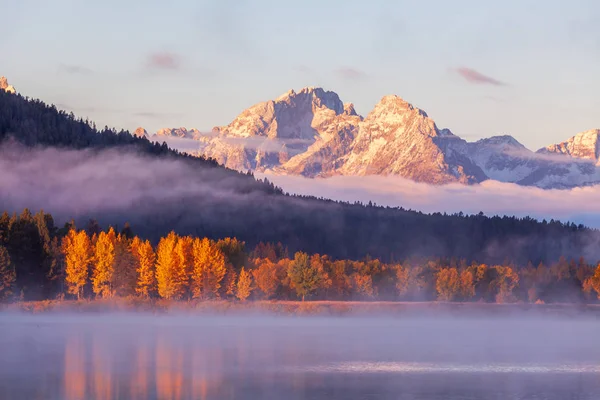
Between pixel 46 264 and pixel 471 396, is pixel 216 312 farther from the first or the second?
pixel 471 396

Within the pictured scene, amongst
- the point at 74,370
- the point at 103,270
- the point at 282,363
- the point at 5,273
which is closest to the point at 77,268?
the point at 103,270

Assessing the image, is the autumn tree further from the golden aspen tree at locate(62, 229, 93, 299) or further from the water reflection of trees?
the water reflection of trees

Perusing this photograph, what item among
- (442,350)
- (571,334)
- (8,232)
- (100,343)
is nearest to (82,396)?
(100,343)

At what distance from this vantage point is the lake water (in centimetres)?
7421

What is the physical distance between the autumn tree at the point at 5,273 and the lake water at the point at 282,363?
21.5 meters

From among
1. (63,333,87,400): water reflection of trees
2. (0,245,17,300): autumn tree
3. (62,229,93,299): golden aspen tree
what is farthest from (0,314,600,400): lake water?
(62,229,93,299): golden aspen tree

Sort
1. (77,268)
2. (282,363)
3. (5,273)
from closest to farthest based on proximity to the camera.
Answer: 1. (282,363)
2. (5,273)
3. (77,268)

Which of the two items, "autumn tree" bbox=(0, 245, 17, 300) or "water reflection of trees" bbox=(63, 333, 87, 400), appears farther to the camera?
"autumn tree" bbox=(0, 245, 17, 300)

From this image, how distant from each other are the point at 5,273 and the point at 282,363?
9314cm

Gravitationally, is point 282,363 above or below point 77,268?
below

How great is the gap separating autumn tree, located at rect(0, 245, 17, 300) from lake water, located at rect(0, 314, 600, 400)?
70.4ft

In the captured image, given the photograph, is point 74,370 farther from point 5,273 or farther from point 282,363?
point 5,273

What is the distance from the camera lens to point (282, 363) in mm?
95875

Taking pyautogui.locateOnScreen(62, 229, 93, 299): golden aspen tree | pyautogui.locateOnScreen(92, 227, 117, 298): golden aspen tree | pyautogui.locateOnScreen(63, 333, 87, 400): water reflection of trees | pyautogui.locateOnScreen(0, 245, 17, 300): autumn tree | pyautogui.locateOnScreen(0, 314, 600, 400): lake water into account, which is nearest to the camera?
pyautogui.locateOnScreen(63, 333, 87, 400): water reflection of trees
